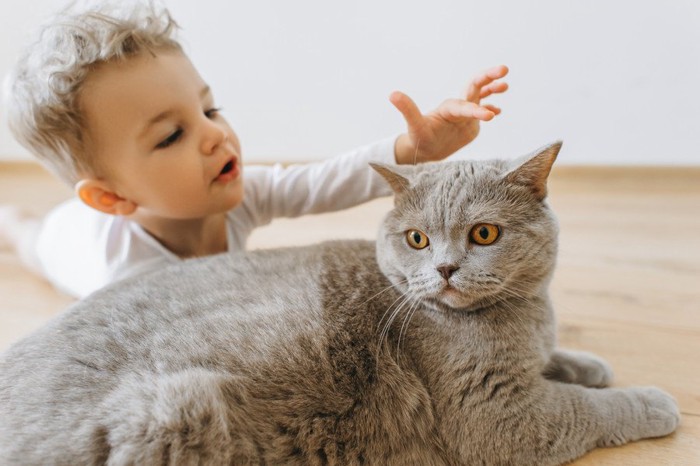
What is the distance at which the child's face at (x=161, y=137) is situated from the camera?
1.25m

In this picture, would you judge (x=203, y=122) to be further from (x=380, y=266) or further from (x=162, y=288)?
(x=380, y=266)

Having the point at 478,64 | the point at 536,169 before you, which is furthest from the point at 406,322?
the point at 478,64

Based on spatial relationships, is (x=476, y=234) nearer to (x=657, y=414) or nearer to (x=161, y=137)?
(x=657, y=414)

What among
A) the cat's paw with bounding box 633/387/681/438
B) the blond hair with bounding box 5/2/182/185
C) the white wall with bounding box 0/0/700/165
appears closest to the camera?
the cat's paw with bounding box 633/387/681/438

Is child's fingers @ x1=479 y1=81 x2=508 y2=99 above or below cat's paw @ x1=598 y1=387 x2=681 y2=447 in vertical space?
above

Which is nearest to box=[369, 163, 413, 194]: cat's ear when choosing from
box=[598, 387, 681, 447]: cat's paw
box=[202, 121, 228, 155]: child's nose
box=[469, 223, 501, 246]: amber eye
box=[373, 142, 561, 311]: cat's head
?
box=[373, 142, 561, 311]: cat's head

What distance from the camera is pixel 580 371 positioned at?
1.24m

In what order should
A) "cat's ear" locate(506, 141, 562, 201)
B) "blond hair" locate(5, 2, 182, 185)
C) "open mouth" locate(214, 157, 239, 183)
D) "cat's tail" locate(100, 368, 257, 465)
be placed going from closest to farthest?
"cat's tail" locate(100, 368, 257, 465)
"cat's ear" locate(506, 141, 562, 201)
"blond hair" locate(5, 2, 182, 185)
"open mouth" locate(214, 157, 239, 183)

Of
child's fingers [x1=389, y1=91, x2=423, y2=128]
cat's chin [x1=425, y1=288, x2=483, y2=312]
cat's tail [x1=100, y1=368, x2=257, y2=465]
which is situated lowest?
cat's tail [x1=100, y1=368, x2=257, y2=465]

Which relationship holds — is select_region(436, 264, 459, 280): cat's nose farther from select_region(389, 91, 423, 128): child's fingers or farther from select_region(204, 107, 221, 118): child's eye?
select_region(204, 107, 221, 118): child's eye

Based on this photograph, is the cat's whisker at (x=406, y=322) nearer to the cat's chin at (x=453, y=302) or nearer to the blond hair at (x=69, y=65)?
the cat's chin at (x=453, y=302)

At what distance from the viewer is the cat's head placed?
38.7 inches

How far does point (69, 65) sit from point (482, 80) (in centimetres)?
87

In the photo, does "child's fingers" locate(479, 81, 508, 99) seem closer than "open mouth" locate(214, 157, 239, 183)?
Yes
